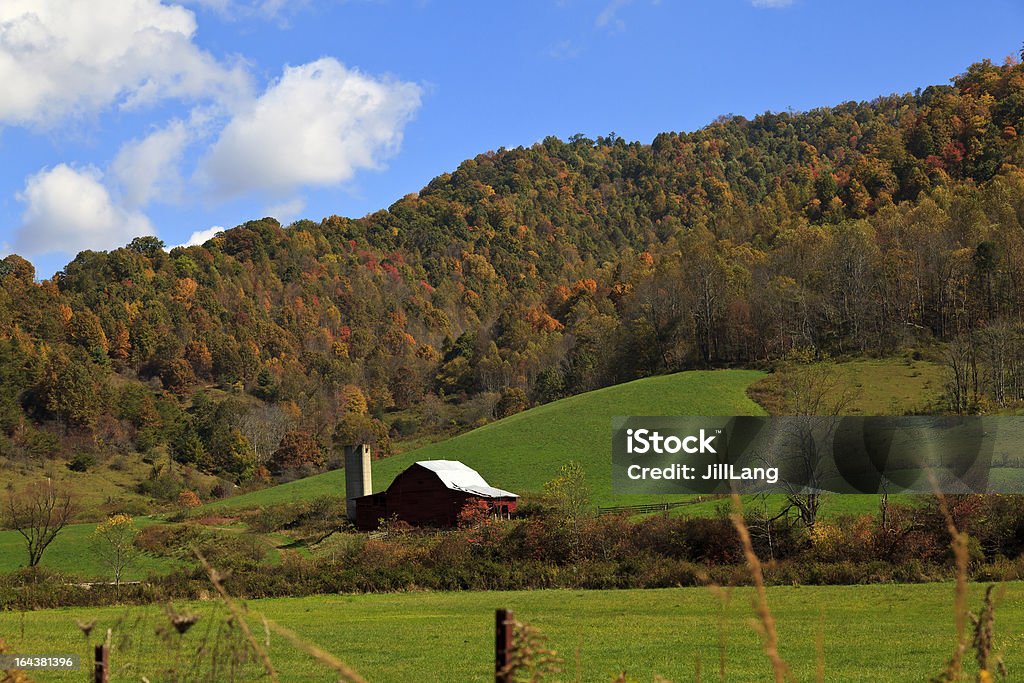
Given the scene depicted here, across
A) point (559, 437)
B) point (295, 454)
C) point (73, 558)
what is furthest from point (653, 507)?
point (295, 454)

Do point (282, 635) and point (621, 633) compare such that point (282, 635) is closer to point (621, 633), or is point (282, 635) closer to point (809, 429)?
point (621, 633)

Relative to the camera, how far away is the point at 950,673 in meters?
2.77

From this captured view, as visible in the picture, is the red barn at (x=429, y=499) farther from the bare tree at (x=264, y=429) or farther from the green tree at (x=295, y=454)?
the bare tree at (x=264, y=429)

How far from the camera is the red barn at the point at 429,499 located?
5638 cm

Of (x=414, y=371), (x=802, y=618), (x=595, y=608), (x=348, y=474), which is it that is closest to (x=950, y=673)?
(x=802, y=618)

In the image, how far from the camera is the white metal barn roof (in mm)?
57412

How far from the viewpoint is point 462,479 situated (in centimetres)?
6003

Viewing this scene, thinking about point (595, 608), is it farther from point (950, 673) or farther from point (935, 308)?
point (935, 308)

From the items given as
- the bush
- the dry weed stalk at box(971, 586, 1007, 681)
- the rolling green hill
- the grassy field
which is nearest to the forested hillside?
the bush

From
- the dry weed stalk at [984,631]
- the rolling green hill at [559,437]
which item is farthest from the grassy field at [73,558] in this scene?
the dry weed stalk at [984,631]

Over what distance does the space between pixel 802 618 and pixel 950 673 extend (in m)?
22.1

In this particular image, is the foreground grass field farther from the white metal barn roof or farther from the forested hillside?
the forested hillside

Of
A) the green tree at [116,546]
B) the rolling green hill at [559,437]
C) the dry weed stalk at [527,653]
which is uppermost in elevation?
the rolling green hill at [559,437]

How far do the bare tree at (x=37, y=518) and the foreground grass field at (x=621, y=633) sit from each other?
58.8ft
